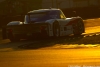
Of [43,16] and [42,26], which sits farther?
[43,16]

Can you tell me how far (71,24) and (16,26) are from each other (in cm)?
325

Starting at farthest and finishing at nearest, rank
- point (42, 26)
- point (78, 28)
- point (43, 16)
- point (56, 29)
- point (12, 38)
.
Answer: point (78, 28), point (43, 16), point (12, 38), point (56, 29), point (42, 26)

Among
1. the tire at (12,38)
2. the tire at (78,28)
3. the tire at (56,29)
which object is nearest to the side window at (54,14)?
the tire at (56,29)

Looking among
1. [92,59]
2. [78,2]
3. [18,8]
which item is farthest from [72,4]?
[92,59]

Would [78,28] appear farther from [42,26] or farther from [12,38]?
[12,38]

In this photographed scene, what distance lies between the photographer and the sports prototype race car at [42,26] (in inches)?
812

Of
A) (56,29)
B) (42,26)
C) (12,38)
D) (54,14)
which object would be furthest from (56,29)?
(12,38)

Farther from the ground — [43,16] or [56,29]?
[43,16]

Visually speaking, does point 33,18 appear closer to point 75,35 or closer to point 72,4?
point 75,35

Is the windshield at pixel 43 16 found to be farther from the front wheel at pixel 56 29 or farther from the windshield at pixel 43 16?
the front wheel at pixel 56 29

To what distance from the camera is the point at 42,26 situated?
20469mm

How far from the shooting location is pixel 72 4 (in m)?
77.5

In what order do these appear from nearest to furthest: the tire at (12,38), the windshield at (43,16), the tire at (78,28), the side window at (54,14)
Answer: the tire at (12,38)
the windshield at (43,16)
the side window at (54,14)
the tire at (78,28)

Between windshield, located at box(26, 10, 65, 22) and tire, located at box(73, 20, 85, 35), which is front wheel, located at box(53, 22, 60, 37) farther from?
tire, located at box(73, 20, 85, 35)
